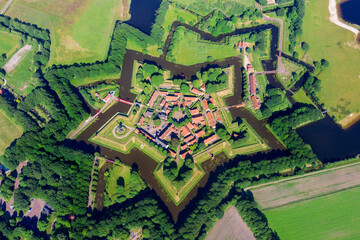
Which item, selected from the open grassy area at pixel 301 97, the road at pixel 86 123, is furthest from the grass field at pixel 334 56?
the road at pixel 86 123

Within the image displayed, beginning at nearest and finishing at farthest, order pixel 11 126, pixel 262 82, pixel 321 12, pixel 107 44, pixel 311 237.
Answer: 1. pixel 311 237
2. pixel 11 126
3. pixel 262 82
4. pixel 107 44
5. pixel 321 12

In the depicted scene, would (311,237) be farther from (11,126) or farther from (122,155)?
(11,126)

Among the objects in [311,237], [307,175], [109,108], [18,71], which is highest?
[18,71]

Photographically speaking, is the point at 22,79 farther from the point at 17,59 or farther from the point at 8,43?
the point at 8,43

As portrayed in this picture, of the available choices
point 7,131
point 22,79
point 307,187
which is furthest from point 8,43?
point 307,187

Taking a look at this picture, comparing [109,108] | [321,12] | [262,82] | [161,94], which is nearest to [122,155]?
[109,108]

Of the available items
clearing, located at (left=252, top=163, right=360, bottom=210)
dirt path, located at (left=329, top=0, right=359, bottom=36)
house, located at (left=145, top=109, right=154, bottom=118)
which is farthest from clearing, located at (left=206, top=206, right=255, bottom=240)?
dirt path, located at (left=329, top=0, right=359, bottom=36)

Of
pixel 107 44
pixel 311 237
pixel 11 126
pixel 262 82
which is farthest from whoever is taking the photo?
pixel 107 44
